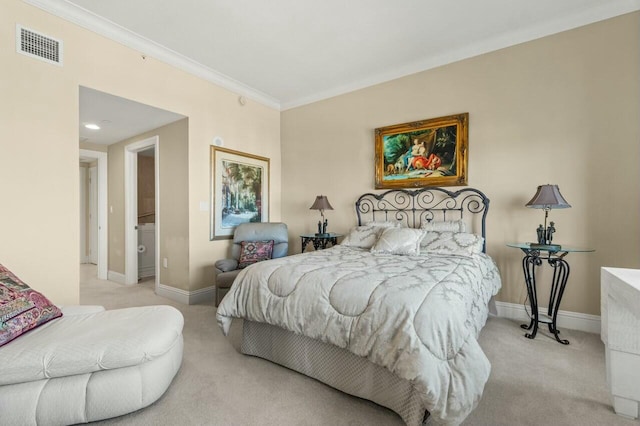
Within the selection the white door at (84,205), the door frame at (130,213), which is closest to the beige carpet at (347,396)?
the door frame at (130,213)

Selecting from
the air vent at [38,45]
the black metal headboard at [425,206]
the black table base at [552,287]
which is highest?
the air vent at [38,45]

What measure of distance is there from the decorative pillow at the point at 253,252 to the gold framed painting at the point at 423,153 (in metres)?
1.68

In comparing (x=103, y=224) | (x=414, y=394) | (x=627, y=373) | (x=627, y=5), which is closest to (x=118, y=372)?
(x=414, y=394)

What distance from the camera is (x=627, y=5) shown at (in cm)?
256

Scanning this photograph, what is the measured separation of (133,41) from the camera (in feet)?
9.87

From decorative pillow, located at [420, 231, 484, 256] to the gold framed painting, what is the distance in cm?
72

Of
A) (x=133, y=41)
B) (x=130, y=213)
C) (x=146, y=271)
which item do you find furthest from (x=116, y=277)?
(x=133, y=41)

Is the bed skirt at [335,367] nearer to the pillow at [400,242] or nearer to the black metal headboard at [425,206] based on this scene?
the pillow at [400,242]

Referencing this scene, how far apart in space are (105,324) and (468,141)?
12.1 ft

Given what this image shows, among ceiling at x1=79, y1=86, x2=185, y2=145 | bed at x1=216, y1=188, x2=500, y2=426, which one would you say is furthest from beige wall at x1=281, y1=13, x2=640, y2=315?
ceiling at x1=79, y1=86, x2=185, y2=145

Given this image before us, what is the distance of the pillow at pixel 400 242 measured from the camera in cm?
291

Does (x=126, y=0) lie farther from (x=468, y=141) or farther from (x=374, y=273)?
(x=468, y=141)

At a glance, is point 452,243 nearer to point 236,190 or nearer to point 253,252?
point 253,252

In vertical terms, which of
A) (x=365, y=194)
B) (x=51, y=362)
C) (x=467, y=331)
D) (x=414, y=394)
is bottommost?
(x=414, y=394)
